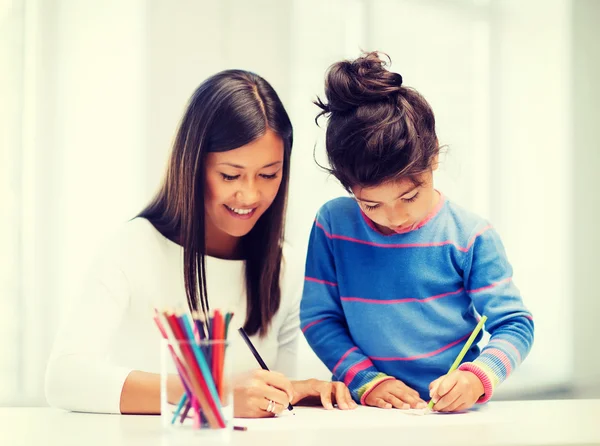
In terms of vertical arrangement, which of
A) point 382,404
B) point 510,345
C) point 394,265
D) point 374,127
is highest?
point 374,127

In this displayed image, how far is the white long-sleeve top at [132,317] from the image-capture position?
1079 mm

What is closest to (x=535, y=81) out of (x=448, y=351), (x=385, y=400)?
(x=448, y=351)

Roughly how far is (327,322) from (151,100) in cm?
62

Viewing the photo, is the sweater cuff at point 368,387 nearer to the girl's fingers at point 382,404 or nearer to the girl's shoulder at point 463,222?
the girl's fingers at point 382,404

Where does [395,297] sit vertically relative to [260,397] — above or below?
above

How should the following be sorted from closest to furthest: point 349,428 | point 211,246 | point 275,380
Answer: point 349,428
point 275,380
point 211,246

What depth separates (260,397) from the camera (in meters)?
1.00

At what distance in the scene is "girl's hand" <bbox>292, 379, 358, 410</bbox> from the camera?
1.15 m

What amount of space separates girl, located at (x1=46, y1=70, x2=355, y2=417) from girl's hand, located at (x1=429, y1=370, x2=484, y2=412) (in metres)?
0.15

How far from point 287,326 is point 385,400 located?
292 millimetres

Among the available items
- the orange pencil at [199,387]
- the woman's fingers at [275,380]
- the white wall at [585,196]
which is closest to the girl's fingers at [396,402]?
the woman's fingers at [275,380]

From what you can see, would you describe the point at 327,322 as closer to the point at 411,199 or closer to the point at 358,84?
the point at 411,199

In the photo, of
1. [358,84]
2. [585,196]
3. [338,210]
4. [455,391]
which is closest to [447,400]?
[455,391]

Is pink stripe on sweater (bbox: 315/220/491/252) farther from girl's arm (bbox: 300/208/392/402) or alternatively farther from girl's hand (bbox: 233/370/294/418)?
girl's hand (bbox: 233/370/294/418)
